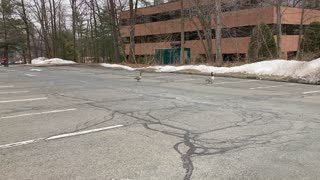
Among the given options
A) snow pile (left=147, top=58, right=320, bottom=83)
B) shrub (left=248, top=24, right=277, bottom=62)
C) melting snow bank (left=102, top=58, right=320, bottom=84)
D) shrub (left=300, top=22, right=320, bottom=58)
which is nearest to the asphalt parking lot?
melting snow bank (left=102, top=58, right=320, bottom=84)

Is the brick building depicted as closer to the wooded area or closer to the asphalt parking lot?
the wooded area

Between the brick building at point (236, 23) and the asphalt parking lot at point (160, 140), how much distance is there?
2574cm

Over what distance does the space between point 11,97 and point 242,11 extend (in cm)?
3509

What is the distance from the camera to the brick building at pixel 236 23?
40.1m

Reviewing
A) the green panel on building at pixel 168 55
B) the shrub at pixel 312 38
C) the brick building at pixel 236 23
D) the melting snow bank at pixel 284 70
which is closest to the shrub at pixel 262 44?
the brick building at pixel 236 23

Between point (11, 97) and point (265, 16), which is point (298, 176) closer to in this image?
point (11, 97)

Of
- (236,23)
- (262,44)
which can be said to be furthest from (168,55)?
(262,44)

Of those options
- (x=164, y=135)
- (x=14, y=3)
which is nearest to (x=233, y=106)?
(x=164, y=135)

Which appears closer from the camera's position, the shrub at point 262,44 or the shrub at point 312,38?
the shrub at point 262,44

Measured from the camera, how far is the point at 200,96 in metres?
12.2

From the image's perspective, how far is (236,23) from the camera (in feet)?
145

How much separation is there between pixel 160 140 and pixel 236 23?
1590 inches

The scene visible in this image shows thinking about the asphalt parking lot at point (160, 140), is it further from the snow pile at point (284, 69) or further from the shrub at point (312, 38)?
the shrub at point (312, 38)

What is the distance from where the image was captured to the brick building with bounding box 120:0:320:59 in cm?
4008
